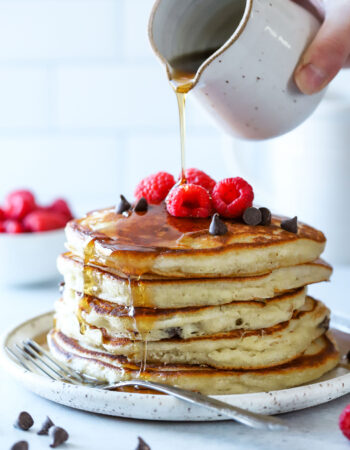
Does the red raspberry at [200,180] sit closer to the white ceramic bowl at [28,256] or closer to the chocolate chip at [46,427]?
the chocolate chip at [46,427]

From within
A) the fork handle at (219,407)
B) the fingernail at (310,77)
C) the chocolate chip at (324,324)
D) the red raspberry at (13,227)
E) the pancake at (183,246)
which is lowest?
the chocolate chip at (324,324)

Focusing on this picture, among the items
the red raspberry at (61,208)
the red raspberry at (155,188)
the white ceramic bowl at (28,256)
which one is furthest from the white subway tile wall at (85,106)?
the red raspberry at (155,188)

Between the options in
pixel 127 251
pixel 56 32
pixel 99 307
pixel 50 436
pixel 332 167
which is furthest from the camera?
pixel 56 32

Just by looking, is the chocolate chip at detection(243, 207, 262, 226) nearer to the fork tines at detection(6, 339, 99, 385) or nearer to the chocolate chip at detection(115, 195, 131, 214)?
the chocolate chip at detection(115, 195, 131, 214)

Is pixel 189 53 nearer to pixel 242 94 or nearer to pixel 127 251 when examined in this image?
pixel 242 94

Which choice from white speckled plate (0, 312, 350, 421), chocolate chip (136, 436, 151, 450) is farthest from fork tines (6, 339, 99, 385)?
chocolate chip (136, 436, 151, 450)

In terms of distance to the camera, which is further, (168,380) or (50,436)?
(168,380)

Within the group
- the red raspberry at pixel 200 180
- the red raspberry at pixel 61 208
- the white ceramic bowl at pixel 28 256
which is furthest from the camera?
the red raspberry at pixel 61 208

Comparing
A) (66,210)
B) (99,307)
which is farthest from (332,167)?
(99,307)
